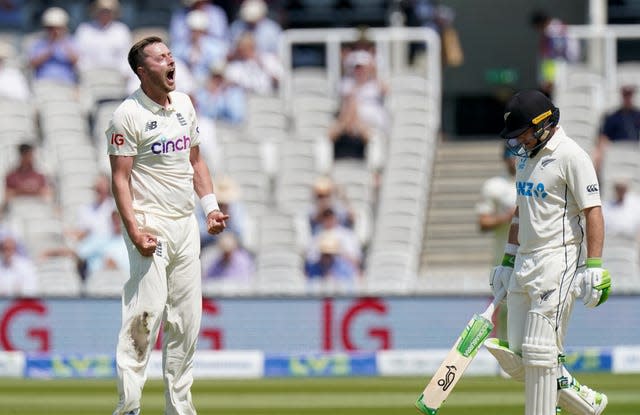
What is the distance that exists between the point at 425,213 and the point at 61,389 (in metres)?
4.99

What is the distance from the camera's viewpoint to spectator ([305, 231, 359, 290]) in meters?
12.8

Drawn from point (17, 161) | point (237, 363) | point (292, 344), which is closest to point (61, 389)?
point (237, 363)

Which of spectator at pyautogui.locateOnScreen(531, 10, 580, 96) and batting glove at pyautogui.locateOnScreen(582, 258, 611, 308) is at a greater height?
spectator at pyautogui.locateOnScreen(531, 10, 580, 96)

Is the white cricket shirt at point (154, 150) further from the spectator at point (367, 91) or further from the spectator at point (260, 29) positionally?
the spectator at point (260, 29)

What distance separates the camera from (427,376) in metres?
11.3

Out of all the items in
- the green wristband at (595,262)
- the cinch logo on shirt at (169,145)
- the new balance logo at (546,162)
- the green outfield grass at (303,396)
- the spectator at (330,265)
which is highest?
the cinch logo on shirt at (169,145)

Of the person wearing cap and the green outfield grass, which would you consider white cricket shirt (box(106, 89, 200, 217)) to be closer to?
the person wearing cap

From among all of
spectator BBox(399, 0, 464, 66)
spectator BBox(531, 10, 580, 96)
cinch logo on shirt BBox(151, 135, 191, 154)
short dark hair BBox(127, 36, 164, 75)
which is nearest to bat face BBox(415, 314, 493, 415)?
cinch logo on shirt BBox(151, 135, 191, 154)

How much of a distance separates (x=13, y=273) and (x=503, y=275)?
6922 millimetres

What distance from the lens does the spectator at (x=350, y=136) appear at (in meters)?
14.1

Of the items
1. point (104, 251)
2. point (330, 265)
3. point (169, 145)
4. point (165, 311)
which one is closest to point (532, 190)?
point (169, 145)

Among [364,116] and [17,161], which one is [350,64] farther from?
[17,161]

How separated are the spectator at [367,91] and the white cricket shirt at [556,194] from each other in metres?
7.55

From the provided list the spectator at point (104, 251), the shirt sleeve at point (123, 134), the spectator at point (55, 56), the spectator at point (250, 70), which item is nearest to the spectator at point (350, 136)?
the spectator at point (250, 70)
